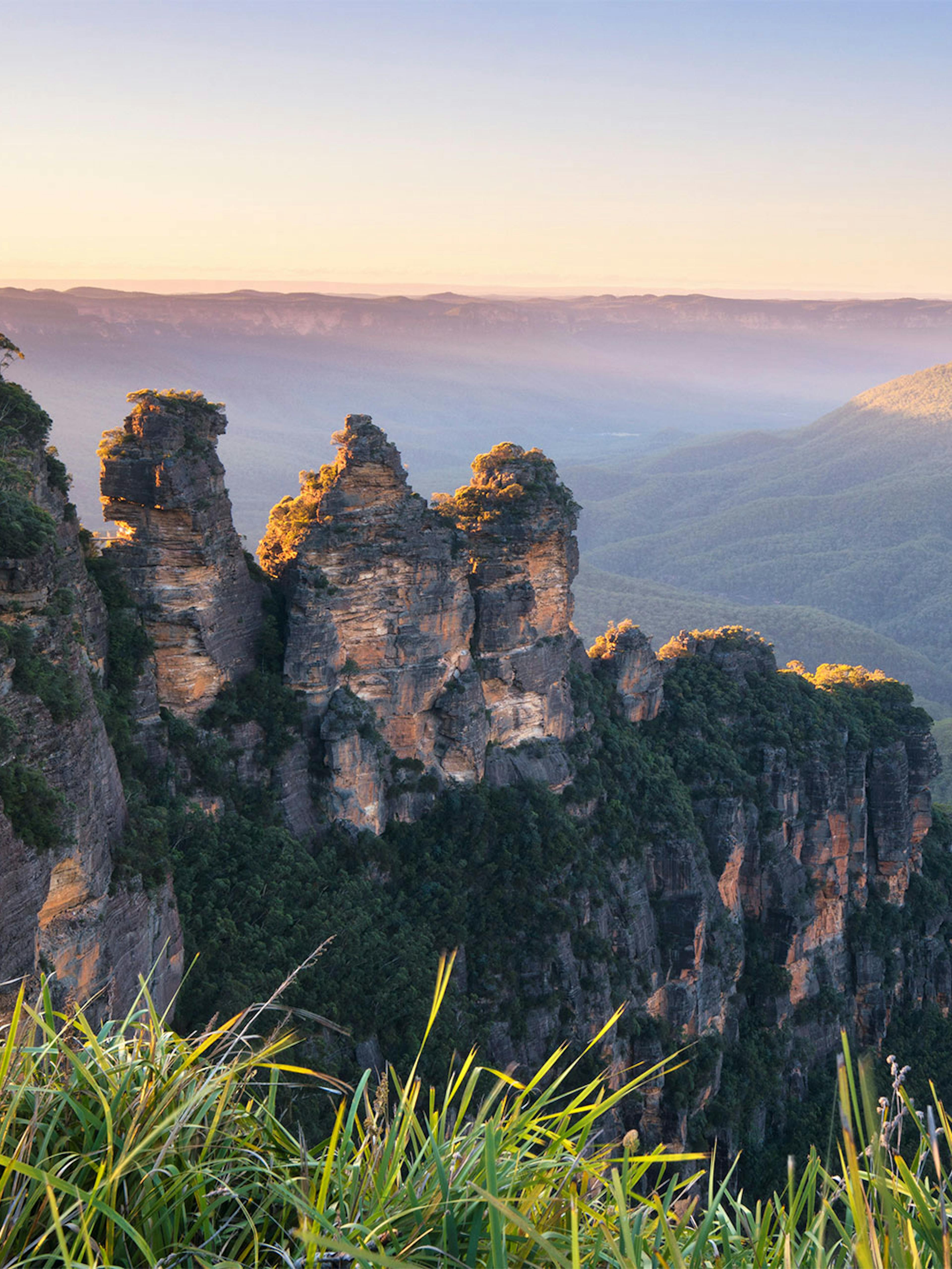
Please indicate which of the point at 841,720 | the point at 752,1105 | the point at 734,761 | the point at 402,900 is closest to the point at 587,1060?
the point at 402,900

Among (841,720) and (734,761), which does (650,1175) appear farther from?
(841,720)

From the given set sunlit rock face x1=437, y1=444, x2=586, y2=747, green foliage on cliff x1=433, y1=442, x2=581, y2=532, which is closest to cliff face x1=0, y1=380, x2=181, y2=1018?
sunlit rock face x1=437, y1=444, x2=586, y2=747

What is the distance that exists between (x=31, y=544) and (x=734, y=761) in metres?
38.1

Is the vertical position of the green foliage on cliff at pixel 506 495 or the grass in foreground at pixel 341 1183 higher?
the green foliage on cliff at pixel 506 495

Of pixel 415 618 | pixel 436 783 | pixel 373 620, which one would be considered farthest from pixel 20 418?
pixel 436 783

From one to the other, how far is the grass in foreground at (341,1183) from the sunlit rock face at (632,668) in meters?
41.2

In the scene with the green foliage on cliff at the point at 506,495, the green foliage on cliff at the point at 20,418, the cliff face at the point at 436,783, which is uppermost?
the green foliage on cliff at the point at 20,418

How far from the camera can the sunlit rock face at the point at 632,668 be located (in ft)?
163

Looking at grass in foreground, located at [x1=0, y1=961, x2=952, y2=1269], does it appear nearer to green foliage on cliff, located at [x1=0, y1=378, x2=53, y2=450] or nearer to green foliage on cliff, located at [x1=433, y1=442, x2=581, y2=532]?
green foliage on cliff, located at [x1=0, y1=378, x2=53, y2=450]

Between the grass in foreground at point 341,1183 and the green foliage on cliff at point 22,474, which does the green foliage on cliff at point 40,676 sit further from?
the grass in foreground at point 341,1183

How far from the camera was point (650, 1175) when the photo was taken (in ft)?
130

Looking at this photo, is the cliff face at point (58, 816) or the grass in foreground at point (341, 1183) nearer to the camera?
the grass in foreground at point (341, 1183)

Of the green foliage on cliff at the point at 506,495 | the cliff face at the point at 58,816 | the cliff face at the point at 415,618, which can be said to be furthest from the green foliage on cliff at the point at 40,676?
the green foliage on cliff at the point at 506,495

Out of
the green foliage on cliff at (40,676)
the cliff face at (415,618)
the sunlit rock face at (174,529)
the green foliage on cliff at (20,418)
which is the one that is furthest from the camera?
the cliff face at (415,618)
